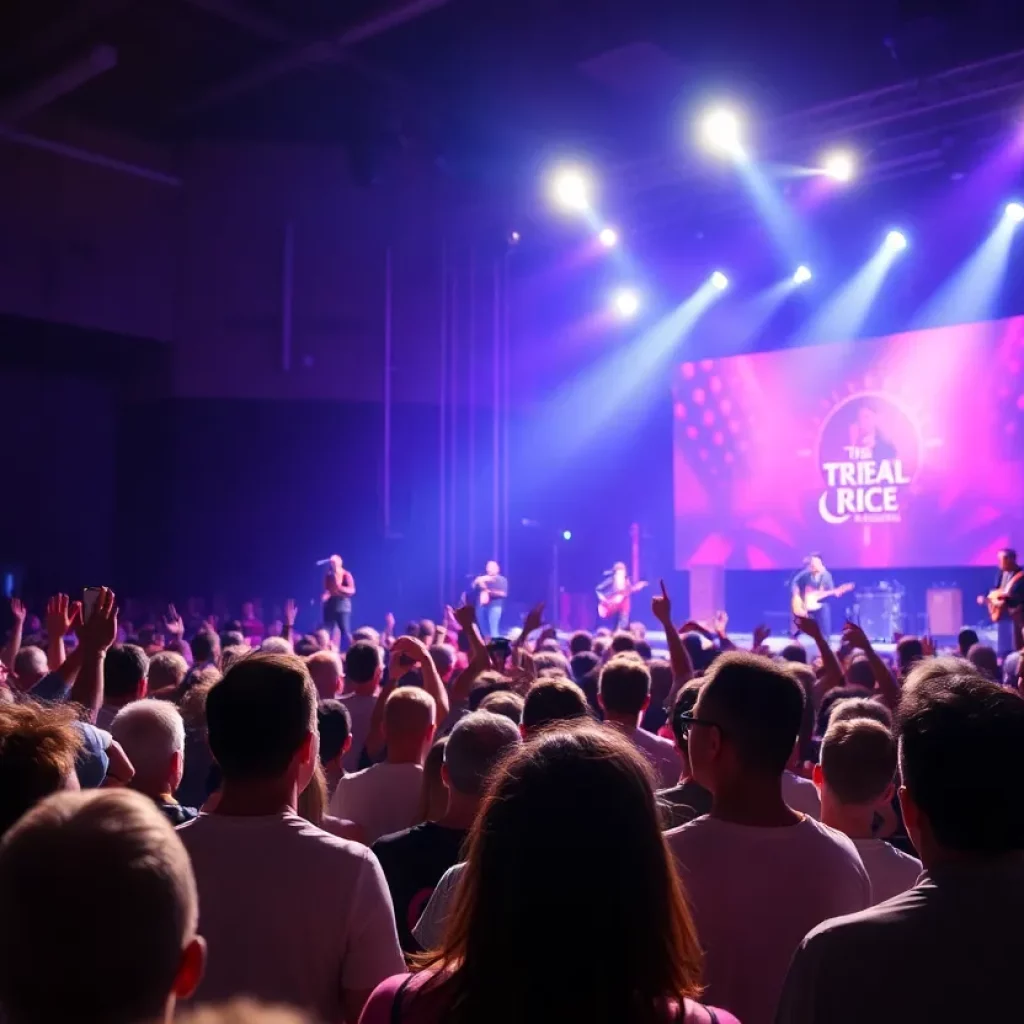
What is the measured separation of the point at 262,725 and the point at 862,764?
1428mm

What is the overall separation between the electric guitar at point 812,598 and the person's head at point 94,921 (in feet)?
45.4

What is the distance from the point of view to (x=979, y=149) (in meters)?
12.3

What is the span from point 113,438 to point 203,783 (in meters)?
13.3

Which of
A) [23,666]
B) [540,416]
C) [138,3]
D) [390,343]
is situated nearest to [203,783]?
[23,666]

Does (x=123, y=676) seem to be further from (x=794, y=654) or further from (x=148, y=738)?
(x=794, y=654)

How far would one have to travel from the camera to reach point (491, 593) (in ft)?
49.9

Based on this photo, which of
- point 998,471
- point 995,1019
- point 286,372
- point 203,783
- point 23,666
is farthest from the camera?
point 286,372

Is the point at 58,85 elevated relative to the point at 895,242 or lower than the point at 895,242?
elevated

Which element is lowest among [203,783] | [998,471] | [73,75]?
[203,783]

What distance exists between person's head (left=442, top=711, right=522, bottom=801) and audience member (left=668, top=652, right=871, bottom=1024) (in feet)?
1.88

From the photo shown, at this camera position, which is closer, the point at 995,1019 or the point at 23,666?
the point at 995,1019

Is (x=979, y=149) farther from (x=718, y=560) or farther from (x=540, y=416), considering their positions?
(x=540, y=416)

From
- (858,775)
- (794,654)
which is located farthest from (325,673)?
(858,775)

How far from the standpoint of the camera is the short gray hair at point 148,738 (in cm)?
277
